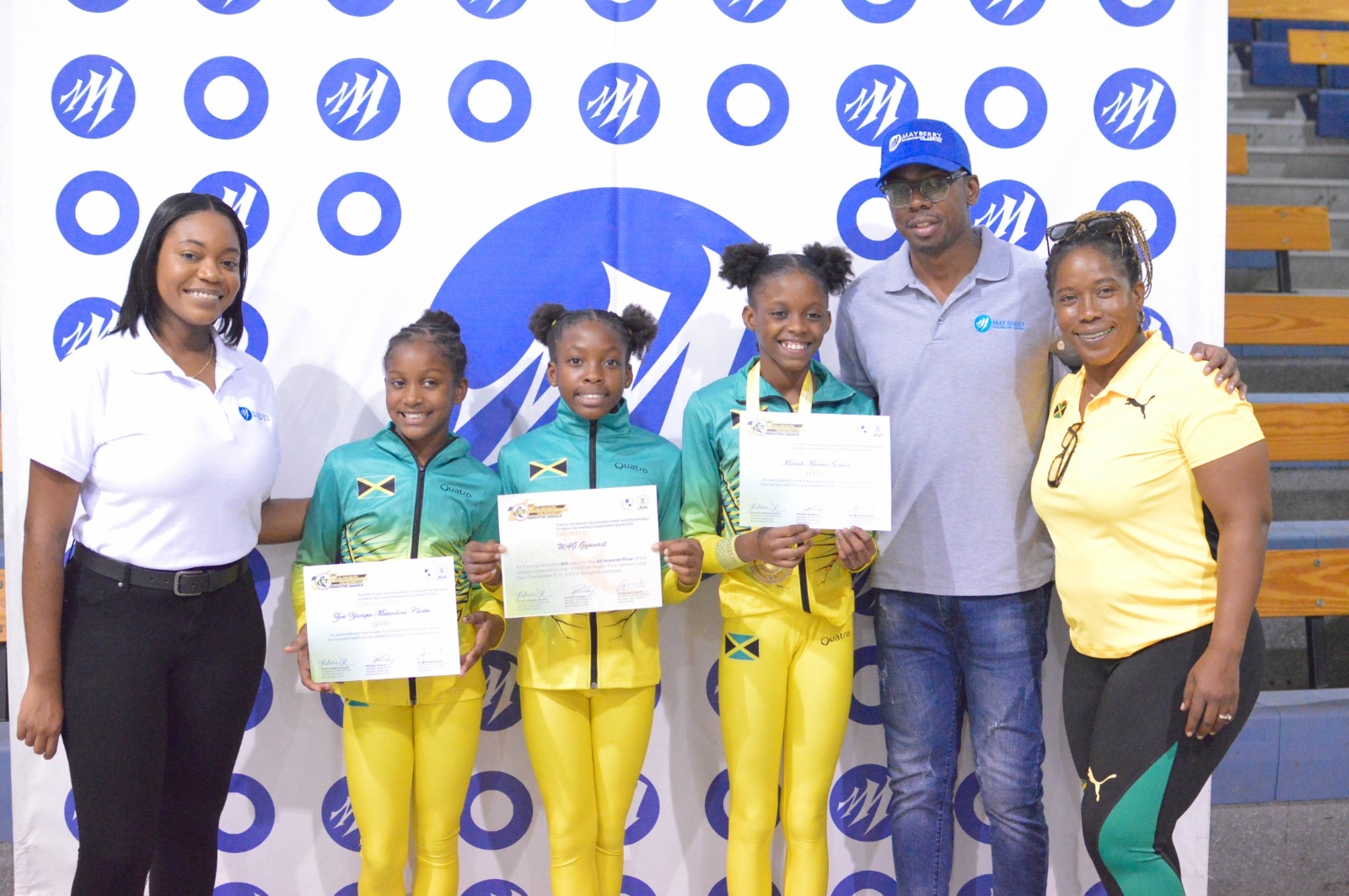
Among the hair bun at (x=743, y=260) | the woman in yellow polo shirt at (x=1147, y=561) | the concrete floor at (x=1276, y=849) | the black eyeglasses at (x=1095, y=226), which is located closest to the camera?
the woman in yellow polo shirt at (x=1147, y=561)

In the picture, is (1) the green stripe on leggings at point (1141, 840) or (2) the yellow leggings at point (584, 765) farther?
(2) the yellow leggings at point (584, 765)

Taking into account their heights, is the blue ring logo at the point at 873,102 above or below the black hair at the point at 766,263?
above

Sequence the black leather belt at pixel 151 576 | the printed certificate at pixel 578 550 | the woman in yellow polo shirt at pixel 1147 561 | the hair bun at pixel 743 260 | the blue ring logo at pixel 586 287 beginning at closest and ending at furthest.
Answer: the woman in yellow polo shirt at pixel 1147 561, the black leather belt at pixel 151 576, the printed certificate at pixel 578 550, the hair bun at pixel 743 260, the blue ring logo at pixel 586 287

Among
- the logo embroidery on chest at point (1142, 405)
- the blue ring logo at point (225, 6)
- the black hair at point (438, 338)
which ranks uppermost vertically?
the blue ring logo at point (225, 6)

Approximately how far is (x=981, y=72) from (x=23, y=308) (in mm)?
2981

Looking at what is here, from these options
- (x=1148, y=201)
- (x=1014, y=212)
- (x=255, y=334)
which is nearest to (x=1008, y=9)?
(x=1014, y=212)

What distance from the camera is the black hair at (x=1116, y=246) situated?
2207mm

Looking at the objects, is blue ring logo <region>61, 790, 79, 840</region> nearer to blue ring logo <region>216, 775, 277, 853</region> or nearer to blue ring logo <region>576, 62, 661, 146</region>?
blue ring logo <region>216, 775, 277, 853</region>

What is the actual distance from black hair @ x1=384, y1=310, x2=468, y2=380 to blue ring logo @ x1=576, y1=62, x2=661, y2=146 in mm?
787

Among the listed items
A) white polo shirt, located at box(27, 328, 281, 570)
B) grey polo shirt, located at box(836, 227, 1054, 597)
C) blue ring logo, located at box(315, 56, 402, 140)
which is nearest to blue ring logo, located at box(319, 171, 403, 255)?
blue ring logo, located at box(315, 56, 402, 140)

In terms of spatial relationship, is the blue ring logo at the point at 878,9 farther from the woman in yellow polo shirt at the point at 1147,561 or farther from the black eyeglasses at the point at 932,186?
the woman in yellow polo shirt at the point at 1147,561

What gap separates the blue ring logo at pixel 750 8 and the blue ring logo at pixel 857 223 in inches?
23.1

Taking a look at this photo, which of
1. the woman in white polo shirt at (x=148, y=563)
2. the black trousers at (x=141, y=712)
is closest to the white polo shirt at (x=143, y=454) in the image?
the woman in white polo shirt at (x=148, y=563)

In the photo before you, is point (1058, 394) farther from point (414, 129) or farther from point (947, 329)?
point (414, 129)
